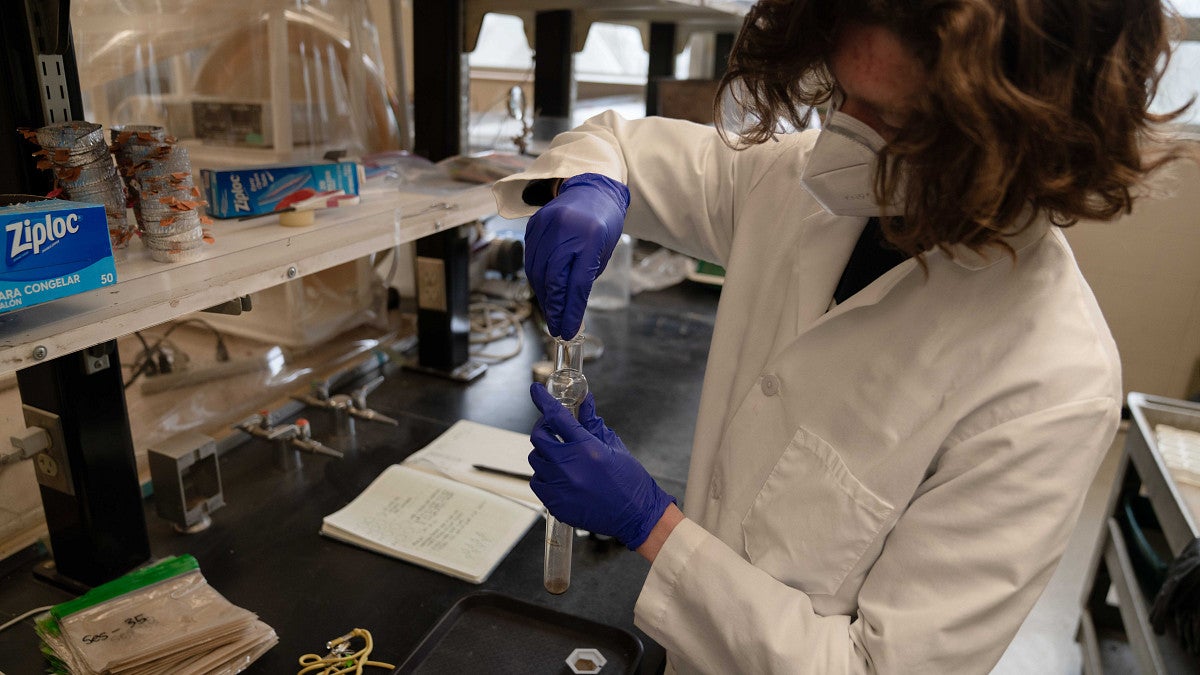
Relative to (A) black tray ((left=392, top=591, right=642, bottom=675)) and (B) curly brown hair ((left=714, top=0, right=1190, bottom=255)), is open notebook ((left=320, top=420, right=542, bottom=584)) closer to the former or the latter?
(A) black tray ((left=392, top=591, right=642, bottom=675))

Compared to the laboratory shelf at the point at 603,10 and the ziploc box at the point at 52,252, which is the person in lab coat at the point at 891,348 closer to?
the ziploc box at the point at 52,252

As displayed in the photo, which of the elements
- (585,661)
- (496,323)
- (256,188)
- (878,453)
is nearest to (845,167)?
(878,453)

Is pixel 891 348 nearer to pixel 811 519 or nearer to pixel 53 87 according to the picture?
pixel 811 519

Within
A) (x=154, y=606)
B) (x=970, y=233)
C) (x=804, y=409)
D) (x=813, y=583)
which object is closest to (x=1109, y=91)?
(x=970, y=233)

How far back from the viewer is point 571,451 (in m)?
0.87

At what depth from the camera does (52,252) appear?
0.76 m

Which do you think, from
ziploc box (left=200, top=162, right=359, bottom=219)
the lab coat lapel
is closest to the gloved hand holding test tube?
the lab coat lapel

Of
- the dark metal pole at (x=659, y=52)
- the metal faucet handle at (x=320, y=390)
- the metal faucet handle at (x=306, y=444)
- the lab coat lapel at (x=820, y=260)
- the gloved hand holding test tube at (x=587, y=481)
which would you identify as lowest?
the metal faucet handle at (x=306, y=444)

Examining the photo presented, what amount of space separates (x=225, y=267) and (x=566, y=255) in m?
0.48

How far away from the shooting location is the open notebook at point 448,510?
1.27 m

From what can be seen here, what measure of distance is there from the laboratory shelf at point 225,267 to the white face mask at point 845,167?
0.72 m

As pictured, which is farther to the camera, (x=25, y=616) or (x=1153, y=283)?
(x=1153, y=283)

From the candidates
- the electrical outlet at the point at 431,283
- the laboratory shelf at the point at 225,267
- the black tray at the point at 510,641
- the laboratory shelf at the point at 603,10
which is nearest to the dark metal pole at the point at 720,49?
the laboratory shelf at the point at 603,10

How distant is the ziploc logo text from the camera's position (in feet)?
2.34
